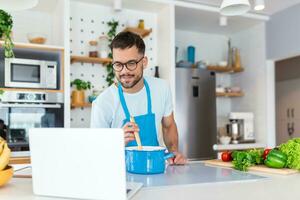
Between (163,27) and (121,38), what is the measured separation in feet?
6.85

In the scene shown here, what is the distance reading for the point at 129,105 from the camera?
1.99 m

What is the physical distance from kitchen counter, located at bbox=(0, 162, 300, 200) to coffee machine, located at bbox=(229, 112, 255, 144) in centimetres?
267

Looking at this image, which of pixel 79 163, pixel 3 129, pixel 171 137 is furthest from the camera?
pixel 3 129

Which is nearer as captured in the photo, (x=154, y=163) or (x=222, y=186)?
(x=222, y=186)

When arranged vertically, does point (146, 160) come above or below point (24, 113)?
below

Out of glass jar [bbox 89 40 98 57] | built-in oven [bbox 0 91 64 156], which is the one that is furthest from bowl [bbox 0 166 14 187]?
glass jar [bbox 89 40 98 57]

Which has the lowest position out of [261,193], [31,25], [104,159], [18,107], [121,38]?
[261,193]

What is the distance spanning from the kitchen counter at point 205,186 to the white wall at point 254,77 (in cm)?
283

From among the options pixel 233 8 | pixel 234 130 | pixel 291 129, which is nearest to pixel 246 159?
pixel 233 8

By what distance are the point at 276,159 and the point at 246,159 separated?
0.13 metres

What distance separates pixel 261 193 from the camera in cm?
123

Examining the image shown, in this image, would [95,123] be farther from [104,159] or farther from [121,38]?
[104,159]

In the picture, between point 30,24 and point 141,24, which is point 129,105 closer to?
point 141,24

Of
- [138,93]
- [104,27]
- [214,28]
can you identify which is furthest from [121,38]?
[214,28]
